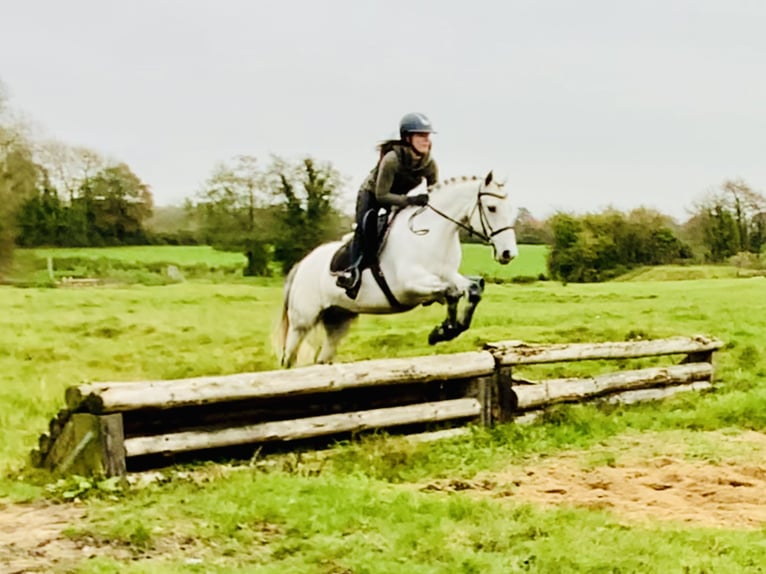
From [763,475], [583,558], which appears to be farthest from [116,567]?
[763,475]

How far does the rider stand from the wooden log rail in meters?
1.03

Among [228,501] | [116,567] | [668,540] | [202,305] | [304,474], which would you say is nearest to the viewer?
[116,567]

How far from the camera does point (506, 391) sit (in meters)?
7.80

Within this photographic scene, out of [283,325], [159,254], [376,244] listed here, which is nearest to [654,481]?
[376,244]

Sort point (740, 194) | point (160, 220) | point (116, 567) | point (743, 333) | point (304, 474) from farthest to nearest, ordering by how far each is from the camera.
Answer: point (740, 194) → point (160, 220) → point (743, 333) → point (304, 474) → point (116, 567)

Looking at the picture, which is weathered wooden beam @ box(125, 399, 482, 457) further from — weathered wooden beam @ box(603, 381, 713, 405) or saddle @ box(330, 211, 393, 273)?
weathered wooden beam @ box(603, 381, 713, 405)

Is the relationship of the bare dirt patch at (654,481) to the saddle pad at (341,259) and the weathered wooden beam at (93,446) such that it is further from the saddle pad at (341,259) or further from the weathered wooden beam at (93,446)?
the saddle pad at (341,259)

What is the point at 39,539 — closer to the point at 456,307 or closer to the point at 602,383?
the point at 456,307

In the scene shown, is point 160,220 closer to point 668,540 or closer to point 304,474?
point 304,474

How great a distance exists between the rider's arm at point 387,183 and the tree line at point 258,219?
13895mm

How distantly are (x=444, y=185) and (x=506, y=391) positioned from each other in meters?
1.70

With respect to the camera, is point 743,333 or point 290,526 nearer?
point 290,526

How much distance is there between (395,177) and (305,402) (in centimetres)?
188

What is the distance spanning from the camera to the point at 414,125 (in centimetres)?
719
